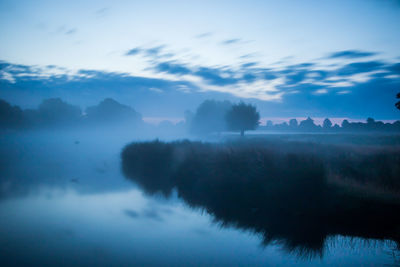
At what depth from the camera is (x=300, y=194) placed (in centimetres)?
1082

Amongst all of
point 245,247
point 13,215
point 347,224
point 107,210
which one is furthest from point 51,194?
point 347,224

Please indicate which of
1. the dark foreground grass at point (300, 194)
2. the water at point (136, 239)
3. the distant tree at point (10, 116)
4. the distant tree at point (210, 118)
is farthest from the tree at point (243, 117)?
the distant tree at point (10, 116)

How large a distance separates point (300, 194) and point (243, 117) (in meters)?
46.0

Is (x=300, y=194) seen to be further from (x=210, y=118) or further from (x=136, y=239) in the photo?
(x=210, y=118)

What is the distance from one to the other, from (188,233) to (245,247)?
2720mm

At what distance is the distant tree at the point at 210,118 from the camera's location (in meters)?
77.7

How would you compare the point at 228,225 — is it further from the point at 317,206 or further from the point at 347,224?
the point at 347,224

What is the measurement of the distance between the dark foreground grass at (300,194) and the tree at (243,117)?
3871 centimetres

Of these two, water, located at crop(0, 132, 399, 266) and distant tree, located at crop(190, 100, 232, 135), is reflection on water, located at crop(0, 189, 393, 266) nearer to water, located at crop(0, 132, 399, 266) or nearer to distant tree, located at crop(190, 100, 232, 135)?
water, located at crop(0, 132, 399, 266)

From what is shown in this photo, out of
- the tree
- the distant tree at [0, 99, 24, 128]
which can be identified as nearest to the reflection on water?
the tree

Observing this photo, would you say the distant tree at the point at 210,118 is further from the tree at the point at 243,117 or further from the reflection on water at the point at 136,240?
the reflection on water at the point at 136,240

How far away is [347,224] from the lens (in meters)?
9.34

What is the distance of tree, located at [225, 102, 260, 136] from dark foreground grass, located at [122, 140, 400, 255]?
38.7 m

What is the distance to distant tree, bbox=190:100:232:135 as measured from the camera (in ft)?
255
